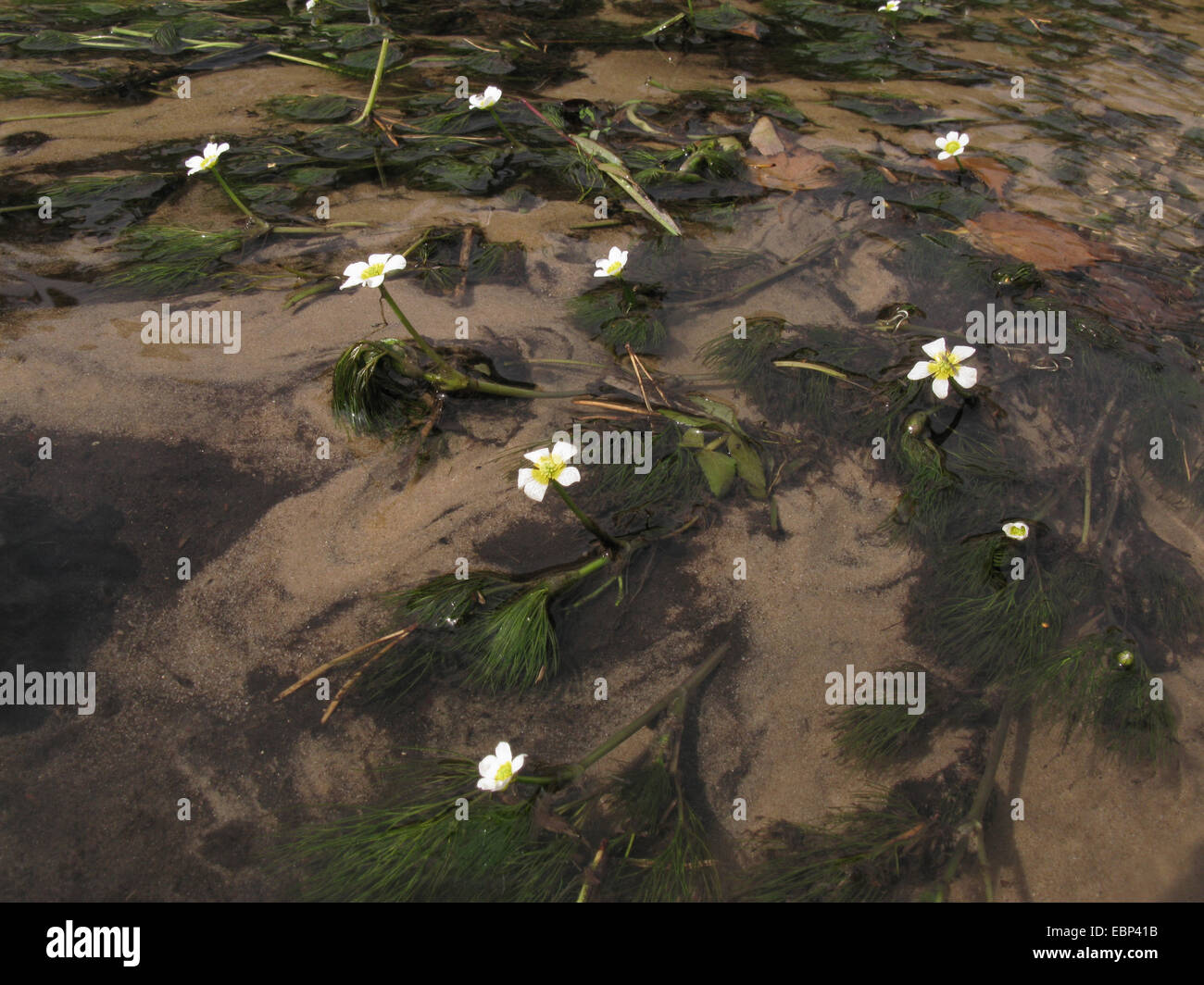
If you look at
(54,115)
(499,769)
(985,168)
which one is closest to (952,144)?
(985,168)

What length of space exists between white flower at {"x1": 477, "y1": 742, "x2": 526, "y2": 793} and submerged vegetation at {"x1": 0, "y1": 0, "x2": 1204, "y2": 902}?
0.11 m

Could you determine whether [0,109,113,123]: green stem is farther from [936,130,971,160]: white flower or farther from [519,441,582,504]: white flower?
[936,130,971,160]: white flower

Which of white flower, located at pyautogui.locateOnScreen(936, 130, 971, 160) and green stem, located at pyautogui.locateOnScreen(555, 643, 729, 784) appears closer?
green stem, located at pyautogui.locateOnScreen(555, 643, 729, 784)

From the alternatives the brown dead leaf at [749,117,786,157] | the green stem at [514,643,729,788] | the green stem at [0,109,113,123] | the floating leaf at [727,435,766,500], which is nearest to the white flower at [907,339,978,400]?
the floating leaf at [727,435,766,500]

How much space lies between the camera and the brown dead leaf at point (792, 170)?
148 inches

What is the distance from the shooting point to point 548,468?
2.05 m

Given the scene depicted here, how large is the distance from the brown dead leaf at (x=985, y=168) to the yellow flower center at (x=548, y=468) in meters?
3.00

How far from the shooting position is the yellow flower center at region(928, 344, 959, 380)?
2.62m

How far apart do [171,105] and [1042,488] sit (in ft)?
15.6

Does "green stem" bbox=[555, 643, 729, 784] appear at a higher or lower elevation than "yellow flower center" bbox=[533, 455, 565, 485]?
lower

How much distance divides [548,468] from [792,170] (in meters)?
2.61

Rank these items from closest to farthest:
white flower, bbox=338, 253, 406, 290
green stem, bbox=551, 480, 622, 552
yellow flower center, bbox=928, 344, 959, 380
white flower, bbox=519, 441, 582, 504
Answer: white flower, bbox=519, 441, 582, 504, green stem, bbox=551, 480, 622, 552, white flower, bbox=338, 253, 406, 290, yellow flower center, bbox=928, 344, 959, 380

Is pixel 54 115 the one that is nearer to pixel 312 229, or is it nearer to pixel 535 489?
pixel 312 229
